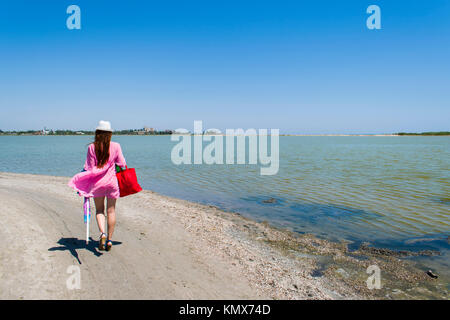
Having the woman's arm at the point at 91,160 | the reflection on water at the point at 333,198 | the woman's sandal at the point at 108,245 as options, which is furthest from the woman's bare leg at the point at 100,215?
the reflection on water at the point at 333,198

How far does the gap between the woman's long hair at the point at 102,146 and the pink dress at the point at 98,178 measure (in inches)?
2.6

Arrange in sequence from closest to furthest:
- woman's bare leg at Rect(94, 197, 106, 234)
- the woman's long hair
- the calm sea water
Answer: the woman's long hair
woman's bare leg at Rect(94, 197, 106, 234)
the calm sea water

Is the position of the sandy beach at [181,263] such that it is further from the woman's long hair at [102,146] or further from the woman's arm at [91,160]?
the woman's long hair at [102,146]

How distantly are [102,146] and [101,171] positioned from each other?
0.47m

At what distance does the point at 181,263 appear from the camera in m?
5.42

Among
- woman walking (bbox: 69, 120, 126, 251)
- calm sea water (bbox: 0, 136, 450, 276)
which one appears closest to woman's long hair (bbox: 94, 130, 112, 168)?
woman walking (bbox: 69, 120, 126, 251)

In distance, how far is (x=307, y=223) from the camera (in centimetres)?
973

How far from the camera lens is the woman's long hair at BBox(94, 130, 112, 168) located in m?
5.10

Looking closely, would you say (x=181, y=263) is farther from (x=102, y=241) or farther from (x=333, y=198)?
(x=333, y=198)

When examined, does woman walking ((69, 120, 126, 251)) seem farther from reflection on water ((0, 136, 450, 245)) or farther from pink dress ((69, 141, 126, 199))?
reflection on water ((0, 136, 450, 245))

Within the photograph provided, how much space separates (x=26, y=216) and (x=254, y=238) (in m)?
6.10

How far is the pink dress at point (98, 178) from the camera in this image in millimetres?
5180

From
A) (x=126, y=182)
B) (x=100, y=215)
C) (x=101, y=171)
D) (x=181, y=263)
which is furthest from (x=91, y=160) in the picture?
(x=181, y=263)
